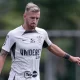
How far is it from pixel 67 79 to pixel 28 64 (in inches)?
241

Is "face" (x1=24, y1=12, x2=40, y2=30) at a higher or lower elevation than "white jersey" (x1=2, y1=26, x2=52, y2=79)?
higher

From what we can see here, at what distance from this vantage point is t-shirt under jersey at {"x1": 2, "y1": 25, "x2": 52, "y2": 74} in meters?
8.96

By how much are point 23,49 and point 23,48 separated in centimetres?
1

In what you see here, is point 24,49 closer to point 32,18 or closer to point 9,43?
point 9,43

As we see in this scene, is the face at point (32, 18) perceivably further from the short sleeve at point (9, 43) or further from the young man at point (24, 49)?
the short sleeve at point (9, 43)

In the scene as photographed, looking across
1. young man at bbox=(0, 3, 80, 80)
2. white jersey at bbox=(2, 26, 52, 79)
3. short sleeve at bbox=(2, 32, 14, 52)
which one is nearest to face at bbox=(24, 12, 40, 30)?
young man at bbox=(0, 3, 80, 80)

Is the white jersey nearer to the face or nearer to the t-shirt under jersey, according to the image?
the t-shirt under jersey

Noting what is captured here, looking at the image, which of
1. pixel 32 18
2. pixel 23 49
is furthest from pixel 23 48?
pixel 32 18

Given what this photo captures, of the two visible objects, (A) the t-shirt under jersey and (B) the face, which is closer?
(B) the face

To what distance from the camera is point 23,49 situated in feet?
29.4

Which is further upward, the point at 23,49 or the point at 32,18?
the point at 32,18

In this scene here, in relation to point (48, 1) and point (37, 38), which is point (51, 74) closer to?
point (48, 1)

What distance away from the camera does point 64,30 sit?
1630cm

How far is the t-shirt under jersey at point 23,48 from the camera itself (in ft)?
29.4
